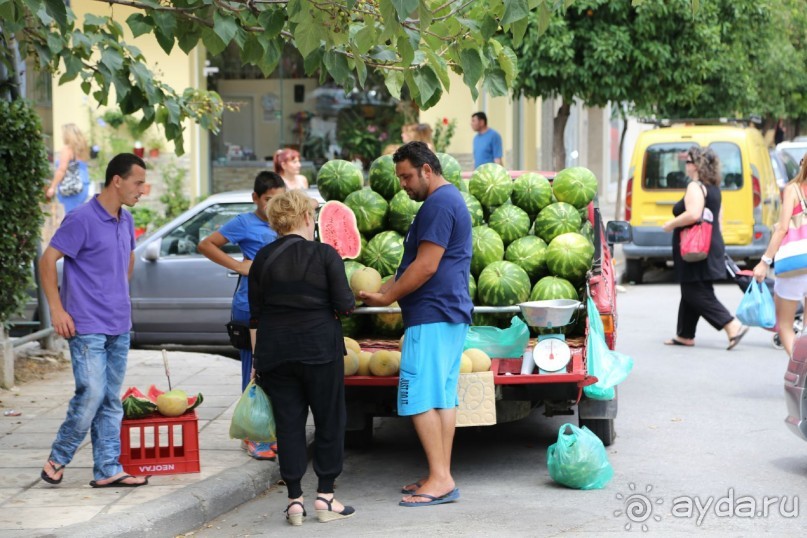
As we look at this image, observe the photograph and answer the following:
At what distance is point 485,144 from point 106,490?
11.1m

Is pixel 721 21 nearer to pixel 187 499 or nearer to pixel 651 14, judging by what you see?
pixel 651 14

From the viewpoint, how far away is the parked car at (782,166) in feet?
67.9

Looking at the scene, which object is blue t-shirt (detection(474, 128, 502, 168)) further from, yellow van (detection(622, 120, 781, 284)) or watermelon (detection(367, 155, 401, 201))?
watermelon (detection(367, 155, 401, 201))

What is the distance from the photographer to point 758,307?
10.6 metres

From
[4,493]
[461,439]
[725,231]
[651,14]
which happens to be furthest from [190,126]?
[4,493]

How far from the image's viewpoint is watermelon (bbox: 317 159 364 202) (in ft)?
28.3

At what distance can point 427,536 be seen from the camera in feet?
20.2

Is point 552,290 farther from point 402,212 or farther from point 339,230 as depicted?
point 339,230

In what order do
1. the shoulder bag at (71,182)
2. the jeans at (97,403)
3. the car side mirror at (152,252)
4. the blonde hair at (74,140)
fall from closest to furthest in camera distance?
the jeans at (97,403)
the car side mirror at (152,252)
the blonde hair at (74,140)
the shoulder bag at (71,182)

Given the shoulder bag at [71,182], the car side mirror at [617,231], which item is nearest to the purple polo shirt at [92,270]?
the car side mirror at [617,231]

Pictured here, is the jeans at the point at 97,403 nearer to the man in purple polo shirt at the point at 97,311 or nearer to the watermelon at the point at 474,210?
the man in purple polo shirt at the point at 97,311

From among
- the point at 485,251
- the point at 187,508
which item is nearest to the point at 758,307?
the point at 485,251

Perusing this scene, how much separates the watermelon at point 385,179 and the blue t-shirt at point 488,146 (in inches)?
336

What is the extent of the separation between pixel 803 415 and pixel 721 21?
15.8 meters
